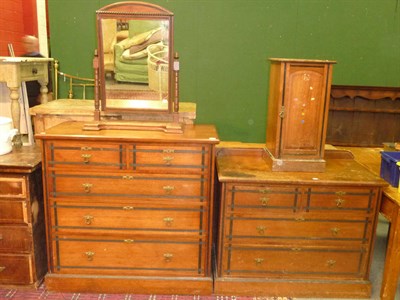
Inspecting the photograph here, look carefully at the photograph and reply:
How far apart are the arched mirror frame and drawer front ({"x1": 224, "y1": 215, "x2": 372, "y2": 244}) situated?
1011mm

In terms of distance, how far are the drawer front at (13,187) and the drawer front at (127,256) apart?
1.43 feet

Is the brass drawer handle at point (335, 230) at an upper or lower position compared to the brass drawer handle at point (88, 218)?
lower

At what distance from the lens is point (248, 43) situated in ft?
14.9

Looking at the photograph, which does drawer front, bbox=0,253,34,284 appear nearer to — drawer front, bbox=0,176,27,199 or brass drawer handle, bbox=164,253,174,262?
drawer front, bbox=0,176,27,199

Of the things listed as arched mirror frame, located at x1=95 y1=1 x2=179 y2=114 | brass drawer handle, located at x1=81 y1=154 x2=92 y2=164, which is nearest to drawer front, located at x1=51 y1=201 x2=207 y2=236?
brass drawer handle, located at x1=81 y1=154 x2=92 y2=164

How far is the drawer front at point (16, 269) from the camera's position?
2.93 meters

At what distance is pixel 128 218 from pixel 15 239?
0.85 m

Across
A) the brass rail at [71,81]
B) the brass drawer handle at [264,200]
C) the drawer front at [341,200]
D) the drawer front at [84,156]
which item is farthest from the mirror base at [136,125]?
the brass rail at [71,81]

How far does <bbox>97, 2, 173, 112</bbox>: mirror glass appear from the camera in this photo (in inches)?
113

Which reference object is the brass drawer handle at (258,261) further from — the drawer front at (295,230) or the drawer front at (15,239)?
the drawer front at (15,239)

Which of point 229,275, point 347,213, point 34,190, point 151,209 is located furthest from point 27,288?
point 347,213

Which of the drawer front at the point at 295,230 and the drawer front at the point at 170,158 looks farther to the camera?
the drawer front at the point at 295,230

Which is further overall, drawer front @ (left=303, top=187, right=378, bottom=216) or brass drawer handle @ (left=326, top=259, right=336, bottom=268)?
brass drawer handle @ (left=326, top=259, right=336, bottom=268)

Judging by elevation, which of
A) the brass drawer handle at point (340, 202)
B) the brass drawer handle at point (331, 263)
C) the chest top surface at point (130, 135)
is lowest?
the brass drawer handle at point (331, 263)
